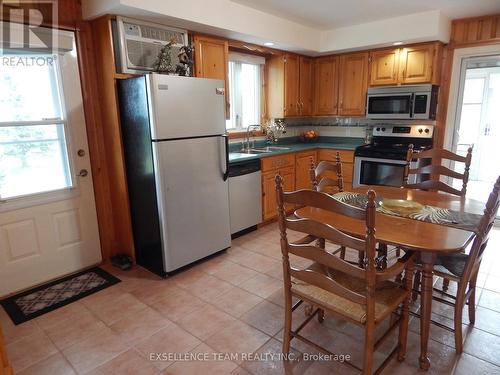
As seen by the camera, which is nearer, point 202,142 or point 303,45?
point 202,142

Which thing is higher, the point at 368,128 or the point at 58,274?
the point at 368,128

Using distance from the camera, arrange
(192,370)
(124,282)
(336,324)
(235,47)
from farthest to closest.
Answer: (235,47)
(124,282)
(336,324)
(192,370)

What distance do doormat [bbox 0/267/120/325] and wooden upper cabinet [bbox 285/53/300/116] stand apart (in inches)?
122

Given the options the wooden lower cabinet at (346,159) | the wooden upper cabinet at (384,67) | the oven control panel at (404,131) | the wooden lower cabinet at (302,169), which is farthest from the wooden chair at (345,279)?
the wooden upper cabinet at (384,67)

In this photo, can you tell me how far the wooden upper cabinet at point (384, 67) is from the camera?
4.04 m

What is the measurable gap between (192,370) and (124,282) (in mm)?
1221

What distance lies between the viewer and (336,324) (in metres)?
2.12

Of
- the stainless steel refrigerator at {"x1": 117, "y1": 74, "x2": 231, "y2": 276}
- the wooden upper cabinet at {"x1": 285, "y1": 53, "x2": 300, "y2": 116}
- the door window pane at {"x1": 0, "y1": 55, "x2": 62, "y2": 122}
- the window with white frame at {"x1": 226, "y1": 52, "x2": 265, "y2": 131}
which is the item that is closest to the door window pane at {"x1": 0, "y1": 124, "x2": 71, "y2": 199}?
the door window pane at {"x1": 0, "y1": 55, "x2": 62, "y2": 122}

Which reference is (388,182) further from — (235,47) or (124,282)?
(124,282)

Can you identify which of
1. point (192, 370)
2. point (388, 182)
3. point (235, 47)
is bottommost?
point (192, 370)

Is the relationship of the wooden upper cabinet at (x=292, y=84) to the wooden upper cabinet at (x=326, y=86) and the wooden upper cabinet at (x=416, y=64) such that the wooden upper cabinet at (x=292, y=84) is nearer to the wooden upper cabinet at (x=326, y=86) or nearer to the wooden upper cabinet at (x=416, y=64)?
the wooden upper cabinet at (x=326, y=86)

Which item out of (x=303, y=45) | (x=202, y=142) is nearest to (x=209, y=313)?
(x=202, y=142)

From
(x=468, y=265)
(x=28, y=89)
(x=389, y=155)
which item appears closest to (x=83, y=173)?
(x=28, y=89)

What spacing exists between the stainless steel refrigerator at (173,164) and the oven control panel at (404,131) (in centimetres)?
253
